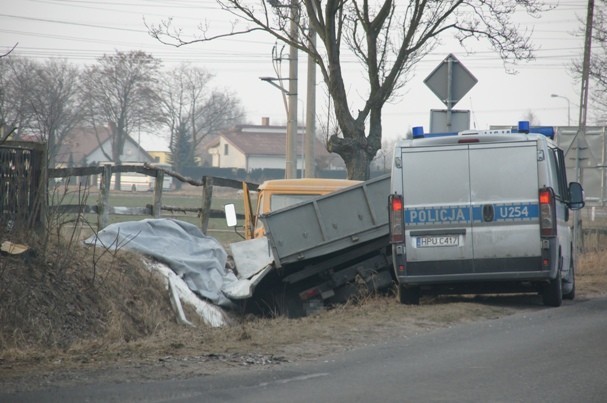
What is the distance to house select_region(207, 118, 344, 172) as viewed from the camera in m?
110

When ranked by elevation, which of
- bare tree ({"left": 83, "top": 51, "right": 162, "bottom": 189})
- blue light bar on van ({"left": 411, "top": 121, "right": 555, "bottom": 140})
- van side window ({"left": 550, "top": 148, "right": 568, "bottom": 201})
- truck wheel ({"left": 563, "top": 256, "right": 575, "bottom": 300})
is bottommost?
truck wheel ({"left": 563, "top": 256, "right": 575, "bottom": 300})

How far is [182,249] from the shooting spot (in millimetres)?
15680

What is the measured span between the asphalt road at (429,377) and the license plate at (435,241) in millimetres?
2050

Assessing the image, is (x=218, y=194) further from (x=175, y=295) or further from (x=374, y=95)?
(x=175, y=295)

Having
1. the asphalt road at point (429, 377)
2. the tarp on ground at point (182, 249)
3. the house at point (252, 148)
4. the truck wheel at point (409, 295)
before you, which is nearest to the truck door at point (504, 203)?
the truck wheel at point (409, 295)

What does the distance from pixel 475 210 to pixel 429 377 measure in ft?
15.7

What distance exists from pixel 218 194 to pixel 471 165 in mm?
58395

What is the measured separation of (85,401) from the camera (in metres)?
6.65

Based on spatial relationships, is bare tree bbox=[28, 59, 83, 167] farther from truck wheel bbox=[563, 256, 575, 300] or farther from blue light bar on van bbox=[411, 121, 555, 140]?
truck wheel bbox=[563, 256, 575, 300]

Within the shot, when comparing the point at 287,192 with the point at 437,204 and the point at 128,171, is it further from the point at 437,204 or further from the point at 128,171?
the point at 437,204

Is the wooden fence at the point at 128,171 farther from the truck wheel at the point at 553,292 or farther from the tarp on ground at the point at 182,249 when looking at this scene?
the truck wheel at the point at 553,292

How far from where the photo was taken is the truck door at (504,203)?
476 inches

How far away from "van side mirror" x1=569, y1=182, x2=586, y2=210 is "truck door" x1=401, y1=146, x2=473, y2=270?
2.42 meters

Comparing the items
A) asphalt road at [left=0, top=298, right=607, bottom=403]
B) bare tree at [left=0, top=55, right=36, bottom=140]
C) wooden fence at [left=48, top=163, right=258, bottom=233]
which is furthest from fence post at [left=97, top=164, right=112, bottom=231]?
asphalt road at [left=0, top=298, right=607, bottom=403]
